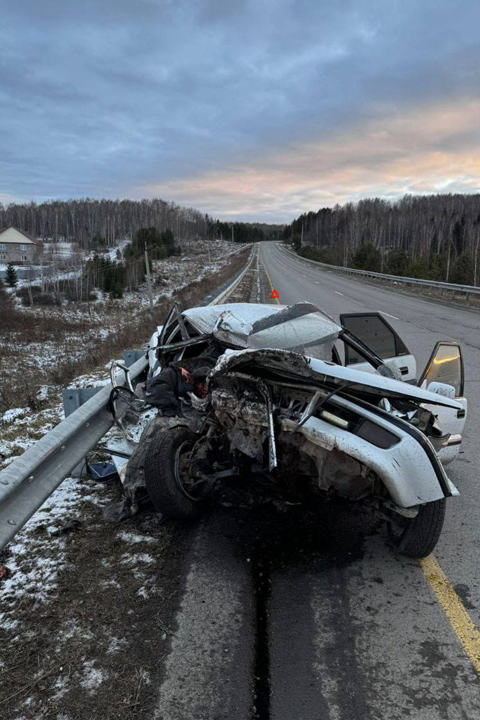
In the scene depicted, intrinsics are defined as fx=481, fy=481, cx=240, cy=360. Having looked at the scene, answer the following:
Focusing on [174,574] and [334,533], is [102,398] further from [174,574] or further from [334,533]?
[334,533]

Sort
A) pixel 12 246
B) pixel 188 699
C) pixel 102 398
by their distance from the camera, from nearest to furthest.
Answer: pixel 188 699 → pixel 102 398 → pixel 12 246

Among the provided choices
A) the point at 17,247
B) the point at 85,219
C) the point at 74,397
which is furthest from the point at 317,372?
the point at 85,219

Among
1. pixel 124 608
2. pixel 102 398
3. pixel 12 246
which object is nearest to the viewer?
pixel 124 608

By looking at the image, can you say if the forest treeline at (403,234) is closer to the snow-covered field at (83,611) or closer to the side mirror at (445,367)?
the side mirror at (445,367)

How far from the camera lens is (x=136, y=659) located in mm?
2441

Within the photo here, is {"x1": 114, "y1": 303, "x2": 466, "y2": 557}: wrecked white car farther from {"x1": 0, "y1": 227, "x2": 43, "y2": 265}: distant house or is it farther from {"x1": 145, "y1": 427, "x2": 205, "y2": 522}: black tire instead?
{"x1": 0, "y1": 227, "x2": 43, "y2": 265}: distant house

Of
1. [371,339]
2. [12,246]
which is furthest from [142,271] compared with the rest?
[371,339]

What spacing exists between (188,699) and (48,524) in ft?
6.34

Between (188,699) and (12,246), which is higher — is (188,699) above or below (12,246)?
below

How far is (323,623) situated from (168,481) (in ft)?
4.56

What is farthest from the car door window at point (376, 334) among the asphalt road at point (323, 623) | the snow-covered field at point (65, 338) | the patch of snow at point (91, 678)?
the snow-covered field at point (65, 338)

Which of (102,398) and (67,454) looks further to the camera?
(102,398)

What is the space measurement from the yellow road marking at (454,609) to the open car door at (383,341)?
6.79 ft

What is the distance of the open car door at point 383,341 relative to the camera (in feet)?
17.3
